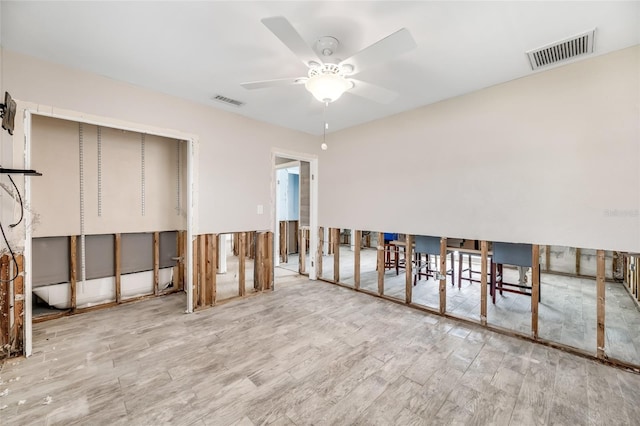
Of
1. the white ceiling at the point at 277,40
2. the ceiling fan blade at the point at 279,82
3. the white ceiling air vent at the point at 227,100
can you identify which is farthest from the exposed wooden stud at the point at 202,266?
the ceiling fan blade at the point at 279,82

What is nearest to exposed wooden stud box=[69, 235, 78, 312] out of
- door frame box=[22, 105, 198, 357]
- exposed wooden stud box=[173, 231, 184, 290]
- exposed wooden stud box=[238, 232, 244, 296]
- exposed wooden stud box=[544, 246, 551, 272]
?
door frame box=[22, 105, 198, 357]

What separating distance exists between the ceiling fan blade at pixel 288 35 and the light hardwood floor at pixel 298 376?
94.7 inches

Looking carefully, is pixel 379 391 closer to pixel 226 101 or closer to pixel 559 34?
pixel 559 34

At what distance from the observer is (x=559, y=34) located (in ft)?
6.64

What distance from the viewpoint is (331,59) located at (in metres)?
2.30

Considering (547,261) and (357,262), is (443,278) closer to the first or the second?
(357,262)

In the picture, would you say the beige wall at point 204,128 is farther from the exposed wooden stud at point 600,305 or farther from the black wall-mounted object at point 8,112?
the exposed wooden stud at point 600,305

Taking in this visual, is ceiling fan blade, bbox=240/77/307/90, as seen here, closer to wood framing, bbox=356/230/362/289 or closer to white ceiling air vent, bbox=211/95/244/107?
white ceiling air vent, bbox=211/95/244/107

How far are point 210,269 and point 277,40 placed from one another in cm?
287

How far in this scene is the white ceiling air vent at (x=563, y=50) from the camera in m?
2.07

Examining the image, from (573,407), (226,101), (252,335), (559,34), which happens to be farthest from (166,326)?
(559,34)

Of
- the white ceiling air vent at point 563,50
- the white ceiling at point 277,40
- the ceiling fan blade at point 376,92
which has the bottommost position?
the ceiling fan blade at point 376,92

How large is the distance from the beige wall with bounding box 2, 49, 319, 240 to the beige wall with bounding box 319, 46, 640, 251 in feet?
5.74

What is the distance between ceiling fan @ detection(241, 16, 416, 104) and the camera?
4.95 ft
